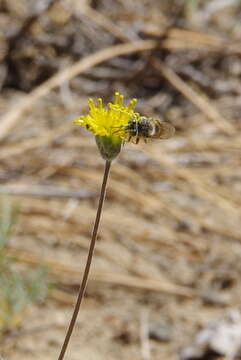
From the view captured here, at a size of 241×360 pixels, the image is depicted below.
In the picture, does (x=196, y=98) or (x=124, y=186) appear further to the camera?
(x=196, y=98)

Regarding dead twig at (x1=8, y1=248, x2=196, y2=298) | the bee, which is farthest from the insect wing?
dead twig at (x1=8, y1=248, x2=196, y2=298)

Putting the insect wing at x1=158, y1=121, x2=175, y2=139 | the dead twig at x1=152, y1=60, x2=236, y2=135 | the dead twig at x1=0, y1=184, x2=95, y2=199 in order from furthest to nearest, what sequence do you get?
1. the dead twig at x1=152, y1=60, x2=236, y2=135
2. the dead twig at x1=0, y1=184, x2=95, y2=199
3. the insect wing at x1=158, y1=121, x2=175, y2=139

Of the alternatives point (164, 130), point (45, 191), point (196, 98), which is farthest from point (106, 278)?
point (196, 98)

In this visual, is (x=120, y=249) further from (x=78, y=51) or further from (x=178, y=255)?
(x=78, y=51)

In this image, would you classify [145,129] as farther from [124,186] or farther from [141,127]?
[124,186]

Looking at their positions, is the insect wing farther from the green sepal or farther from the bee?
the green sepal

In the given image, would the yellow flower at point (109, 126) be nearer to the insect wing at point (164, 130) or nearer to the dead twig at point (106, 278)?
the insect wing at point (164, 130)
